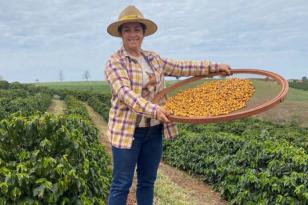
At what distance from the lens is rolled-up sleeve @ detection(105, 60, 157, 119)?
3420mm

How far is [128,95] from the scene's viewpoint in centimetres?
348

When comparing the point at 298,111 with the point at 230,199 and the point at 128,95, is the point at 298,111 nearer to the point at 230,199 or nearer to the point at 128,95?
the point at 230,199

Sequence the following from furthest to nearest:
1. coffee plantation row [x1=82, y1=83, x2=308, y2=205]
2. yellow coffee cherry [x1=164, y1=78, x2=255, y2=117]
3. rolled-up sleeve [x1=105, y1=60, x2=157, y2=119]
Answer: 1. coffee plantation row [x1=82, y1=83, x2=308, y2=205]
2. yellow coffee cherry [x1=164, y1=78, x2=255, y2=117]
3. rolled-up sleeve [x1=105, y1=60, x2=157, y2=119]

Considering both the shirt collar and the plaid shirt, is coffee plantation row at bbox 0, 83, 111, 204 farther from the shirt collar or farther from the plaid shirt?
the shirt collar

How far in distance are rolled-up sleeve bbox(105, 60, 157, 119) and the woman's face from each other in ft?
0.66

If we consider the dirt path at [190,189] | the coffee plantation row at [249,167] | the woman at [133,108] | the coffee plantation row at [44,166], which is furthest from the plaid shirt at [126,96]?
the coffee plantation row at [249,167]

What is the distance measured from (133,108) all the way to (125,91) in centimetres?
15

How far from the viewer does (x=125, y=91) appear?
3.50m

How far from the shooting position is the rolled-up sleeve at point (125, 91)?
3.42 meters

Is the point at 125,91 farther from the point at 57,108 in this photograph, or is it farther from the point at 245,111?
the point at 57,108

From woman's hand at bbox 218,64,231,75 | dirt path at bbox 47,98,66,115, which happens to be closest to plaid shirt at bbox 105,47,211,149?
woman's hand at bbox 218,64,231,75

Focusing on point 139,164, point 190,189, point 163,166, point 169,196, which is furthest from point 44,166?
point 163,166

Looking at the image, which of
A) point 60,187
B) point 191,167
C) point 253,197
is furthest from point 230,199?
point 60,187

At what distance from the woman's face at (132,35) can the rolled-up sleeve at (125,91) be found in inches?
7.9
